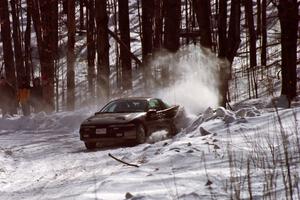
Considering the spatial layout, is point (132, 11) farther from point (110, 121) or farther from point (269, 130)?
point (269, 130)

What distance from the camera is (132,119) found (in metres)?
14.5

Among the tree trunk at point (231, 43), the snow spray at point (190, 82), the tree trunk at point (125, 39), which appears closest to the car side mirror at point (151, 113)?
the tree trunk at point (231, 43)

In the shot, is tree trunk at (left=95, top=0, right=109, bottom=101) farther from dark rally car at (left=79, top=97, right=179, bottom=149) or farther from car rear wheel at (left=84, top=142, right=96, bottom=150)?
car rear wheel at (left=84, top=142, right=96, bottom=150)

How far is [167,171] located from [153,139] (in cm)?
732

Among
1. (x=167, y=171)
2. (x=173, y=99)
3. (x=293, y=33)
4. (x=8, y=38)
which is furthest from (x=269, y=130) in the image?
(x=8, y=38)

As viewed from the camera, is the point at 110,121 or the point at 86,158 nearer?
the point at 86,158

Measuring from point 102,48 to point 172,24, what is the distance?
147 inches

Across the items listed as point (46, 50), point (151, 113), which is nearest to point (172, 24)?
point (46, 50)

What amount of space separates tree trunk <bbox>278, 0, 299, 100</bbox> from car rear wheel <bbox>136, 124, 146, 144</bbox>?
5.71 meters

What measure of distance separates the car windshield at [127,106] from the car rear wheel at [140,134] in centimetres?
78

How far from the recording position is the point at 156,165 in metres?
8.55

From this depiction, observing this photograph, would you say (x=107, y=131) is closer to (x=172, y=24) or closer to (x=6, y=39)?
(x=172, y=24)

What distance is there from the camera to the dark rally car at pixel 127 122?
1428 cm

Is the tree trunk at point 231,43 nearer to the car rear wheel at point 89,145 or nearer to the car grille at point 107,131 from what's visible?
the car grille at point 107,131
